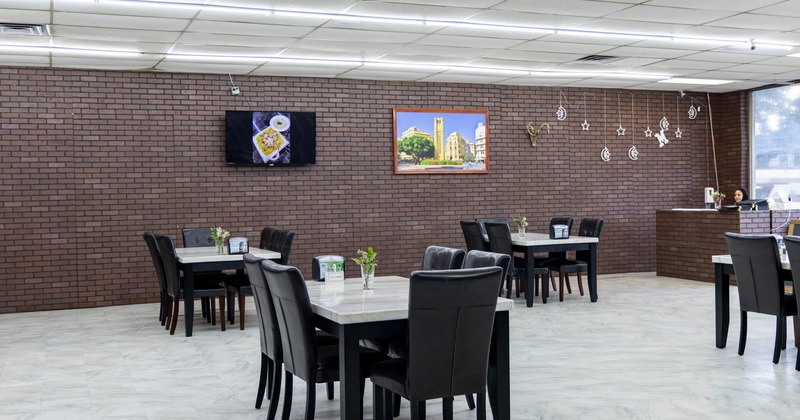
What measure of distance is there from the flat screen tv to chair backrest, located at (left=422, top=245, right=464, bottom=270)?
5234 millimetres

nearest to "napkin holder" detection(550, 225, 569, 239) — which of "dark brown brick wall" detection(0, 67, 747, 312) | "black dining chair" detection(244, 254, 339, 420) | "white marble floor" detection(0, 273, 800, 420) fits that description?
"white marble floor" detection(0, 273, 800, 420)

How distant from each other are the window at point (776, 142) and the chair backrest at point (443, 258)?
823 centimetres

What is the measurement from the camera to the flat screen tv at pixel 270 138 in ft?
33.2

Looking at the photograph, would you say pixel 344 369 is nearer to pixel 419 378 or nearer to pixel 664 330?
pixel 419 378

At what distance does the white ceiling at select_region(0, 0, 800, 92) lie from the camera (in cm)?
681

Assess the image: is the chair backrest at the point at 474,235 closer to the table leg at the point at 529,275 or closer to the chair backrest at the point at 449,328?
the table leg at the point at 529,275

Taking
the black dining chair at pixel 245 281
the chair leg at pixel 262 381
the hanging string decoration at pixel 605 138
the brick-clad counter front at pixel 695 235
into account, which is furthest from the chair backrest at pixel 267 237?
the brick-clad counter front at pixel 695 235

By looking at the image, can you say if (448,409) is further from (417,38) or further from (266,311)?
(417,38)

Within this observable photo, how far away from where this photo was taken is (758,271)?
6.03 m

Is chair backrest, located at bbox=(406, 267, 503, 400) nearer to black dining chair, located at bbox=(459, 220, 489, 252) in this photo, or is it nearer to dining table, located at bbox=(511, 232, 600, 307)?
dining table, located at bbox=(511, 232, 600, 307)

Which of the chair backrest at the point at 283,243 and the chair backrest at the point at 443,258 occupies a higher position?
the chair backrest at the point at 443,258

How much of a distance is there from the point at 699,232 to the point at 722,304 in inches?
196

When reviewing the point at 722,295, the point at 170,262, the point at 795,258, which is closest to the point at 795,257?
the point at 795,258

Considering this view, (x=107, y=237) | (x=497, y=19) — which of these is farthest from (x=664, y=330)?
(x=107, y=237)
